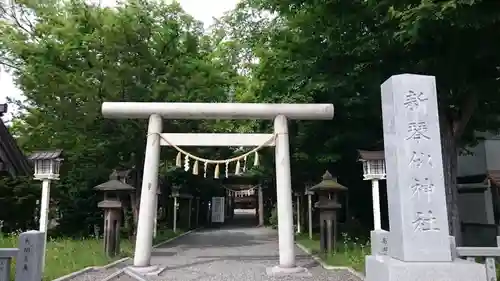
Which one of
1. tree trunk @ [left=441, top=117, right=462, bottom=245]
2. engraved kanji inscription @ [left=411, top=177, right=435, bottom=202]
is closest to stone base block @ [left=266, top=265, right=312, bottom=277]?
tree trunk @ [left=441, top=117, right=462, bottom=245]

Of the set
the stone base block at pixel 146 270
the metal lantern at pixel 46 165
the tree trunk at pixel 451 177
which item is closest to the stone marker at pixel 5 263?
the metal lantern at pixel 46 165

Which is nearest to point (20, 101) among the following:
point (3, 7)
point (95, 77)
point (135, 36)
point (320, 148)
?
point (3, 7)

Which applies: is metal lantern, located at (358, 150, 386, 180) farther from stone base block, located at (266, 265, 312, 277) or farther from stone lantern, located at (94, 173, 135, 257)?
stone lantern, located at (94, 173, 135, 257)

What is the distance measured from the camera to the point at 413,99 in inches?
242

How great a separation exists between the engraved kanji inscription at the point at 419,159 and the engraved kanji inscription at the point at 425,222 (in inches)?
26.8

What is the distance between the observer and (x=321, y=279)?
9266mm

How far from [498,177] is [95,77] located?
15143 millimetres

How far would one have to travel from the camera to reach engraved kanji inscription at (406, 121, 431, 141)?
5.97m

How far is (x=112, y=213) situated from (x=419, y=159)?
400 inches

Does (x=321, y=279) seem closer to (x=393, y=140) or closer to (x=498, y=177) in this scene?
(x=393, y=140)

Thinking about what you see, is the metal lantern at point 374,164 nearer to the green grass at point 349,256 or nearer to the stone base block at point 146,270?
the green grass at point 349,256

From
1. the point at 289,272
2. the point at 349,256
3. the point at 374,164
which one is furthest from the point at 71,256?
the point at 374,164

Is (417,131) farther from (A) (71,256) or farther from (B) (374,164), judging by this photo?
(A) (71,256)

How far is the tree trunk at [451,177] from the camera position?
1095cm
